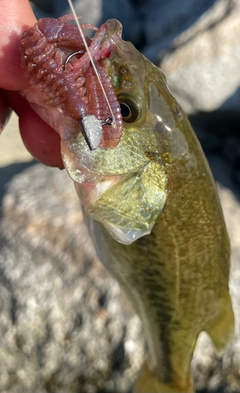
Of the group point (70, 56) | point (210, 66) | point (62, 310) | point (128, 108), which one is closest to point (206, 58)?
point (210, 66)

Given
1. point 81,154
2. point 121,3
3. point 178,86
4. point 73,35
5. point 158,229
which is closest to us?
point 73,35

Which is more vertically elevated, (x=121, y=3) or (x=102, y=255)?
(x=102, y=255)

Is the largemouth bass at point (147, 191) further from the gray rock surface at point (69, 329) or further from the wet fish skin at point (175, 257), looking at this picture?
the gray rock surface at point (69, 329)

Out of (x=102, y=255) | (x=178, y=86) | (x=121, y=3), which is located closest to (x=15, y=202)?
(x=102, y=255)

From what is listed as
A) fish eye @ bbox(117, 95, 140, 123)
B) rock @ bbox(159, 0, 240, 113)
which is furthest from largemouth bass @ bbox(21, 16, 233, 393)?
rock @ bbox(159, 0, 240, 113)

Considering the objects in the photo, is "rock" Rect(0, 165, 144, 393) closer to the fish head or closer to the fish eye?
the fish head

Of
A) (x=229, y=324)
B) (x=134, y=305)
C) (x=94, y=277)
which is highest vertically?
(x=134, y=305)

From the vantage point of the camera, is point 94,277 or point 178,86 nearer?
point 94,277

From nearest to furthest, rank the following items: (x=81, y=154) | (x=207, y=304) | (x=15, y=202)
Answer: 1. (x=81, y=154)
2. (x=207, y=304)
3. (x=15, y=202)

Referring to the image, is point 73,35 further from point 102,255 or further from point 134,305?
point 134,305
